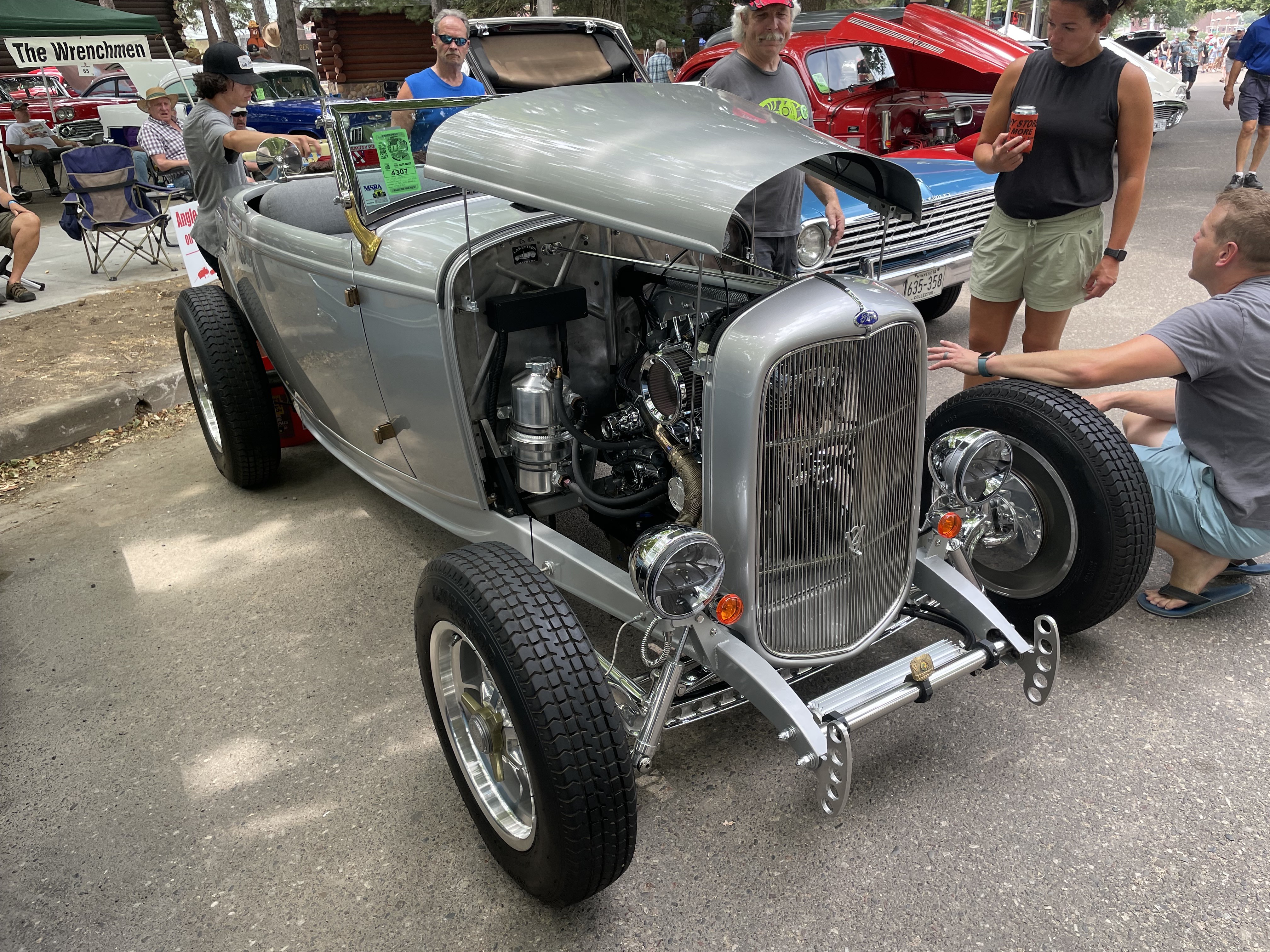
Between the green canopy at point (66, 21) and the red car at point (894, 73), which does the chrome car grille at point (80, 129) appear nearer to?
the green canopy at point (66, 21)

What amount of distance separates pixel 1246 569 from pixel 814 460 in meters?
2.00

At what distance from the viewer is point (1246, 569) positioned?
10.1ft

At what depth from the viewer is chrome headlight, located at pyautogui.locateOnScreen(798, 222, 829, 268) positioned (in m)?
2.65

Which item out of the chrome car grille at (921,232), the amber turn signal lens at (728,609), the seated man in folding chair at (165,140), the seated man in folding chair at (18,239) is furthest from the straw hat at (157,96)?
the amber turn signal lens at (728,609)

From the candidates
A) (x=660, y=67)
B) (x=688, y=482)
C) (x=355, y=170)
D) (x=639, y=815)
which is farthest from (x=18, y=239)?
(x=660, y=67)

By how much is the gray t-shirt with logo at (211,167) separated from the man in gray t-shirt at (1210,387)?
381 centimetres

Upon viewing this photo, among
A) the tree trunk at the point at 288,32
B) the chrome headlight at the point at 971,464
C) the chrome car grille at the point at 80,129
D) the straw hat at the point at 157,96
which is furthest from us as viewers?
the tree trunk at the point at 288,32

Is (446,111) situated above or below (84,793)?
above

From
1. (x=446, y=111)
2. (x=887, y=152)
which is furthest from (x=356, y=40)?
(x=446, y=111)

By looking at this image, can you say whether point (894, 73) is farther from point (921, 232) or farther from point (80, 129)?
point (80, 129)

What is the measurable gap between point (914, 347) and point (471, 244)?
1.30 m

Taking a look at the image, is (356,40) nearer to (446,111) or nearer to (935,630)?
(446,111)

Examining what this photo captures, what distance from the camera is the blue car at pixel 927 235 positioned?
492cm

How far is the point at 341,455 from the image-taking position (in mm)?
3787
